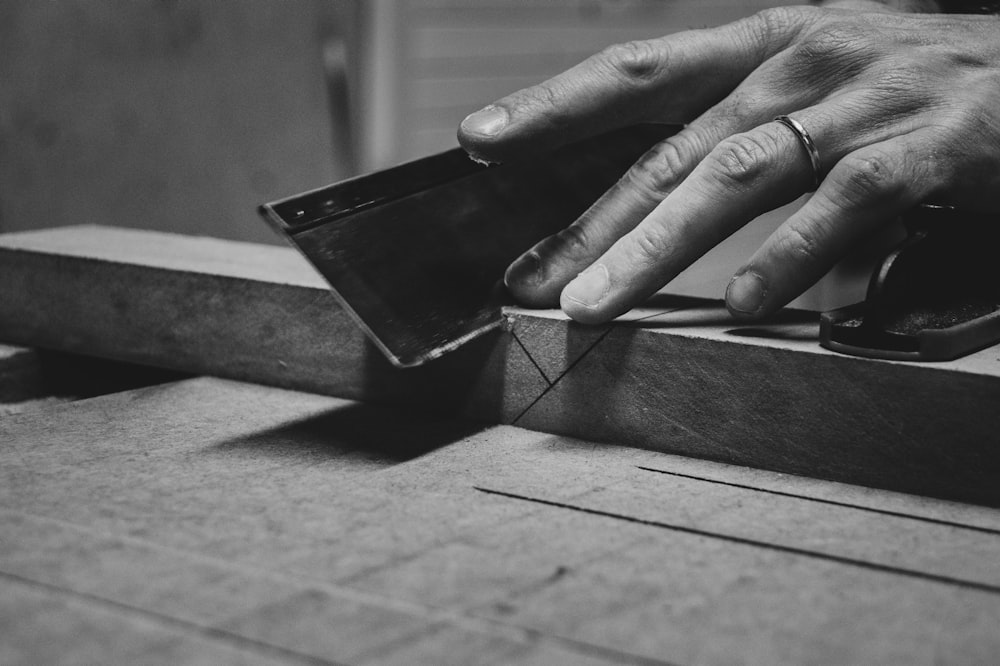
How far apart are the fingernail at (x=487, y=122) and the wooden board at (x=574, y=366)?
0.26m

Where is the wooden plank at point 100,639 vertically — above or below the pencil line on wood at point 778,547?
above

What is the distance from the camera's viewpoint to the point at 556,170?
Answer: 5.47 ft

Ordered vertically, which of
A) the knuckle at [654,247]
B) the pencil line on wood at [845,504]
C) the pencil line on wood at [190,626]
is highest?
the knuckle at [654,247]

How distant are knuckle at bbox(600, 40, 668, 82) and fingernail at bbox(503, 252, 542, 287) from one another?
11.9 inches

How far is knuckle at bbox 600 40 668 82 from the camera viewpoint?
1.58 m

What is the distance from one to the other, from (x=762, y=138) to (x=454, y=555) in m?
0.77

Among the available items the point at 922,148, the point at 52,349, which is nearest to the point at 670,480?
the point at 922,148

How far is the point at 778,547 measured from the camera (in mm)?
1069

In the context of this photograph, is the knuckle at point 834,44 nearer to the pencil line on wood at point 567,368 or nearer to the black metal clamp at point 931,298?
the black metal clamp at point 931,298

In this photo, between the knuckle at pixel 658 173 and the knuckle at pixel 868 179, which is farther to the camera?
the knuckle at pixel 658 173

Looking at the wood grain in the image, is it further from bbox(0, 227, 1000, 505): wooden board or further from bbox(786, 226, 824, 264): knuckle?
bbox(786, 226, 824, 264): knuckle

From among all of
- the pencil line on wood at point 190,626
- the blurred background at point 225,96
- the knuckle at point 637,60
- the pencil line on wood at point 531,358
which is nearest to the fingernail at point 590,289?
the pencil line on wood at point 531,358

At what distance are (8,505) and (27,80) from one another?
7.87ft

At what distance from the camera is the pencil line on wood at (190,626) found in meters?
0.81
